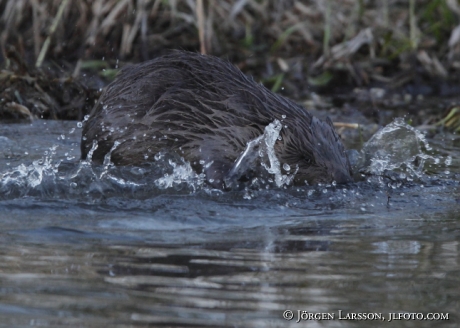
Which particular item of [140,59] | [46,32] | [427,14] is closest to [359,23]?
[427,14]

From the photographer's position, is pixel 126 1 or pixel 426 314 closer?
pixel 426 314

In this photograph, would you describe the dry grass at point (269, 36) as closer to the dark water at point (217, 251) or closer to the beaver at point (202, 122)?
the beaver at point (202, 122)

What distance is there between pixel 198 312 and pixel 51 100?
412 cm

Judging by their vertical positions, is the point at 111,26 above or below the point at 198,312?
above

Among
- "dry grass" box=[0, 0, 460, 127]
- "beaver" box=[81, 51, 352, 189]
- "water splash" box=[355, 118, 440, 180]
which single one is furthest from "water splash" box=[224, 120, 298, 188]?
"dry grass" box=[0, 0, 460, 127]

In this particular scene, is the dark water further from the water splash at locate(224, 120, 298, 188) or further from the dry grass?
the dry grass

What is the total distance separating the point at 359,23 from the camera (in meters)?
8.16

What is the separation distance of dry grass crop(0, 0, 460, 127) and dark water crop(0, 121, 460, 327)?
3491 mm

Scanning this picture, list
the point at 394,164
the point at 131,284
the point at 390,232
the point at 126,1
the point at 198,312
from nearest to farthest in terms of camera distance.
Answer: the point at 198,312
the point at 131,284
the point at 390,232
the point at 394,164
the point at 126,1

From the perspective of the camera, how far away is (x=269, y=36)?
824cm

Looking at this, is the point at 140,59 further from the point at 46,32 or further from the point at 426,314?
the point at 426,314

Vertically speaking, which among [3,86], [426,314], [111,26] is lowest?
[426,314]

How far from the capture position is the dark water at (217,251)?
223cm

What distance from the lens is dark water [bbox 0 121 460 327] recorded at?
223 centimetres
